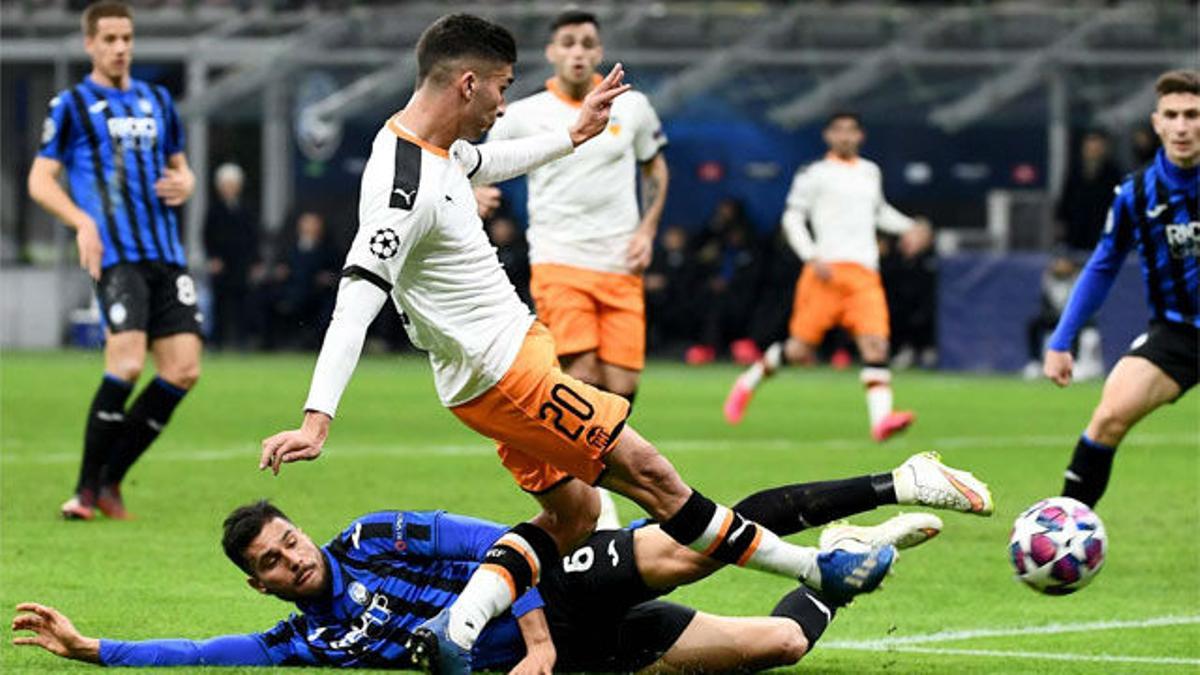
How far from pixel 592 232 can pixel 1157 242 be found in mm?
3086

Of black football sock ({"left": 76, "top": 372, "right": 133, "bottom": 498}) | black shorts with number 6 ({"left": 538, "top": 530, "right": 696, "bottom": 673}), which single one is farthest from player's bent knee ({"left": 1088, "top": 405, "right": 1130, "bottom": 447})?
black football sock ({"left": 76, "top": 372, "right": 133, "bottom": 498})

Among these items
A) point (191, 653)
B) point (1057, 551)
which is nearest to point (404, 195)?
point (191, 653)

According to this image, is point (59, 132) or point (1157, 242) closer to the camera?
point (1157, 242)

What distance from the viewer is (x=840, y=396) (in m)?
23.9

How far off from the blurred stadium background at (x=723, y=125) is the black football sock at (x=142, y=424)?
15568 mm

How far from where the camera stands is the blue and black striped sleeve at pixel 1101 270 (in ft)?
38.0

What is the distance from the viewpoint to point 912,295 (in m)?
28.7

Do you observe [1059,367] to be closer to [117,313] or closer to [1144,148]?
[117,313]

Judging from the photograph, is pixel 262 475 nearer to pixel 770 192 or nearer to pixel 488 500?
pixel 488 500

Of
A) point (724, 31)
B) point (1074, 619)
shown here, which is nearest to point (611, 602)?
point (1074, 619)

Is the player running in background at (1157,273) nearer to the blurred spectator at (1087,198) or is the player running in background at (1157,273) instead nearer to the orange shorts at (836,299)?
the orange shorts at (836,299)

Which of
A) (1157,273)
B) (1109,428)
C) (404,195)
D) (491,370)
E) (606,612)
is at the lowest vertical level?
(1109,428)

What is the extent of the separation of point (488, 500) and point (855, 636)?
4616 millimetres

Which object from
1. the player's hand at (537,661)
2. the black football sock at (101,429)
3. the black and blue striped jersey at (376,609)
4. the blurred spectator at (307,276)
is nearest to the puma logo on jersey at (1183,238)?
the black and blue striped jersey at (376,609)
